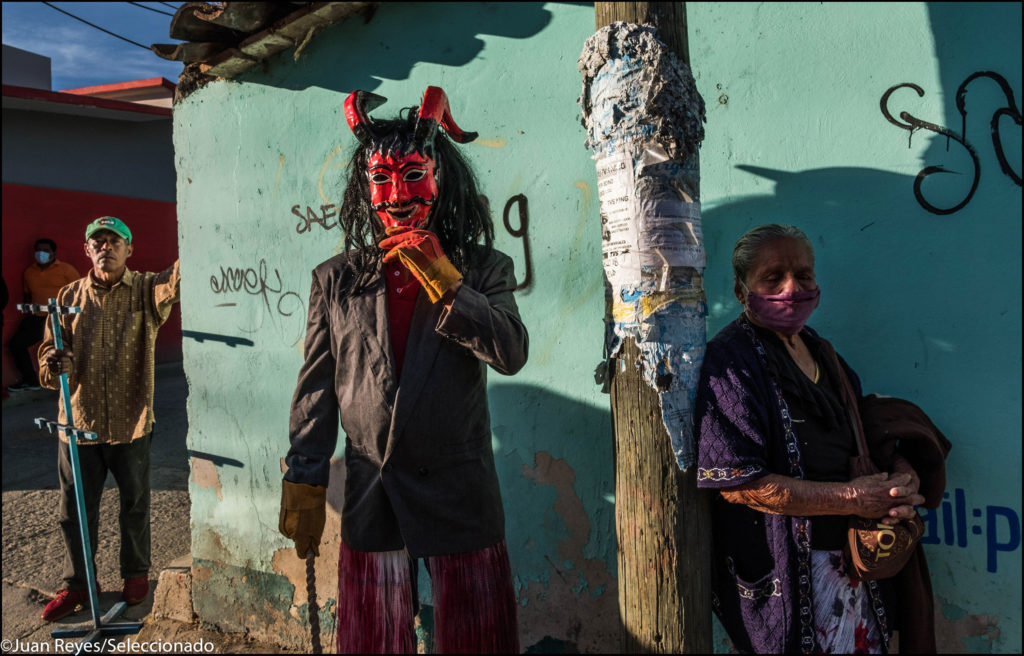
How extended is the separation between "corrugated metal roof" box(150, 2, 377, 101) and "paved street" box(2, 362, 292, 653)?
2745 millimetres

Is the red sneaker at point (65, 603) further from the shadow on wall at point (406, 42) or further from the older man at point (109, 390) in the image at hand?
the shadow on wall at point (406, 42)

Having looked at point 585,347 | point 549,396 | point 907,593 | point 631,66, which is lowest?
point 907,593

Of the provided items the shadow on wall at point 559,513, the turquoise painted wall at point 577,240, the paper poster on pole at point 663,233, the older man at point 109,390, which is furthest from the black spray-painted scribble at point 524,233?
the older man at point 109,390

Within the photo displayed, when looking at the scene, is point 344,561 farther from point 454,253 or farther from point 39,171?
point 39,171

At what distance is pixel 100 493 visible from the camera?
3.76 meters

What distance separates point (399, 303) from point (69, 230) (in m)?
10.4

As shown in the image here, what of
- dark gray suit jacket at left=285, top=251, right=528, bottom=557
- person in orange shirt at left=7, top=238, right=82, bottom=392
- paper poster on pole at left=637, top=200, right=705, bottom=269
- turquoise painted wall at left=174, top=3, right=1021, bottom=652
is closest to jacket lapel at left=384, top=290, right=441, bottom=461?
dark gray suit jacket at left=285, top=251, right=528, bottom=557

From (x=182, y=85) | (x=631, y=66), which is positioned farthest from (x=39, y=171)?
(x=631, y=66)

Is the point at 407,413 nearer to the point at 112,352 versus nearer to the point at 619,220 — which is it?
the point at 619,220

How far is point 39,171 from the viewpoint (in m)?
9.88

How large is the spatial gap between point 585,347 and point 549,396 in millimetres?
263

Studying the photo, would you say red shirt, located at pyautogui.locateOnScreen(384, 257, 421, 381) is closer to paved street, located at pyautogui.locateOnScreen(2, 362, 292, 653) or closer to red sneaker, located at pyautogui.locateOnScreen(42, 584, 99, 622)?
paved street, located at pyautogui.locateOnScreen(2, 362, 292, 653)

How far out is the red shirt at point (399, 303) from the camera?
6.52 ft

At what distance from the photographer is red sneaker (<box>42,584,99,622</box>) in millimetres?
3684
